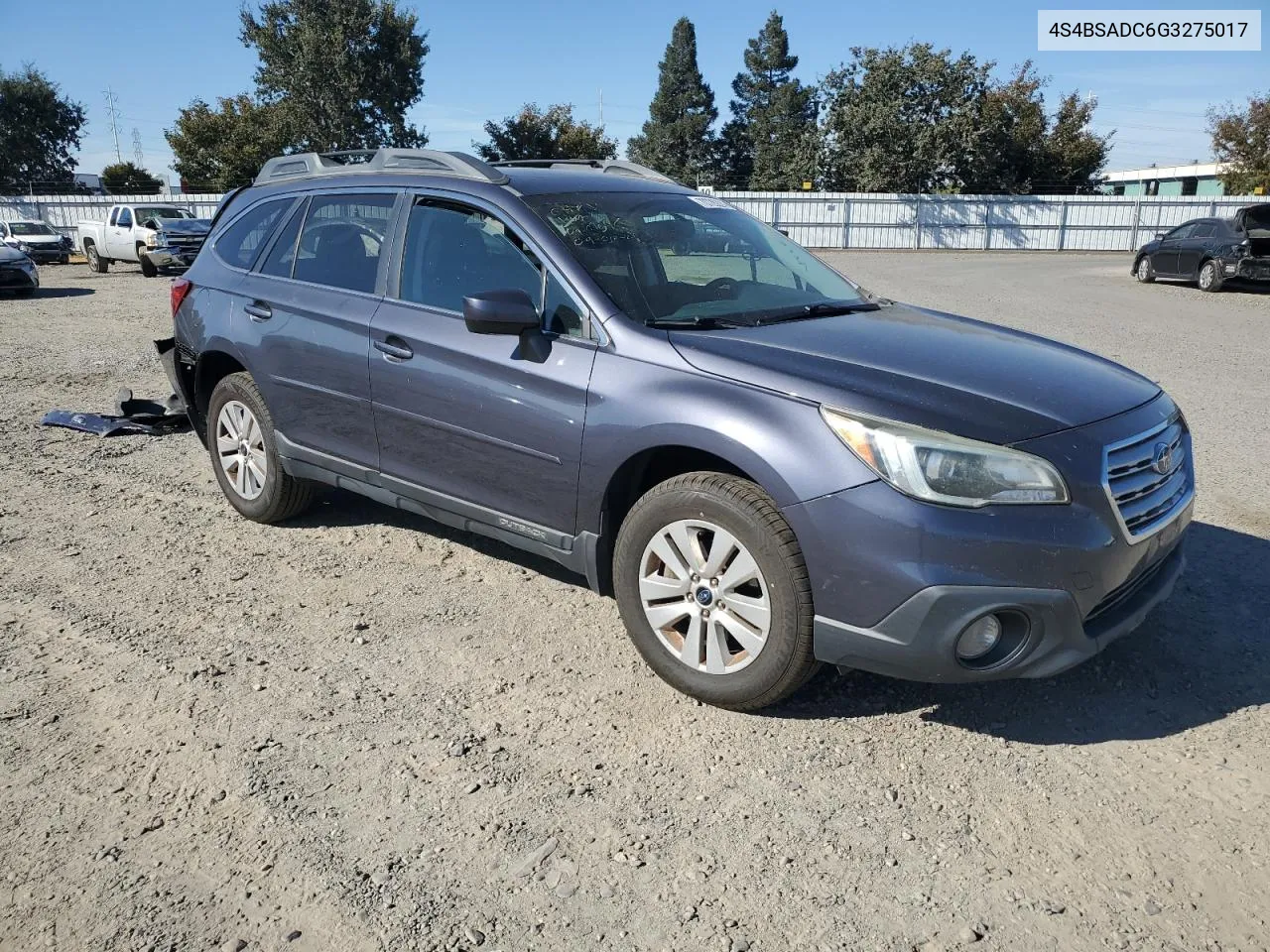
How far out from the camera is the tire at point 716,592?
307 centimetres

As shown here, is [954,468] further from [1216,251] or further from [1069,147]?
[1069,147]

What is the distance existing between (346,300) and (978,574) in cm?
304

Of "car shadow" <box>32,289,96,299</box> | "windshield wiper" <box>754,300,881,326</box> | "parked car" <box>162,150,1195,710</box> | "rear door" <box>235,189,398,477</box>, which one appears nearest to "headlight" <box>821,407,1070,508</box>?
"parked car" <box>162,150,1195,710</box>

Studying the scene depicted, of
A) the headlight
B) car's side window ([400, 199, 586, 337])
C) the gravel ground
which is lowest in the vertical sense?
the gravel ground

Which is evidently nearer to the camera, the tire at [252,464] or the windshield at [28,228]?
the tire at [252,464]

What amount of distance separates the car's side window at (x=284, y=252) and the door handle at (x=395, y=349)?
1.02 m

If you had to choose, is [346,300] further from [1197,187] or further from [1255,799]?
[1197,187]

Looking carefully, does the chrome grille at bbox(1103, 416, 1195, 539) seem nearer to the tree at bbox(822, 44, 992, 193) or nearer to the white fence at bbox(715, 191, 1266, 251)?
the white fence at bbox(715, 191, 1266, 251)

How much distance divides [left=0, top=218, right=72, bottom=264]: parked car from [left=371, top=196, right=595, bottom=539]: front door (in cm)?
2903

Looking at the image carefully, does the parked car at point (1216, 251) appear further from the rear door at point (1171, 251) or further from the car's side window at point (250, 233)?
the car's side window at point (250, 233)

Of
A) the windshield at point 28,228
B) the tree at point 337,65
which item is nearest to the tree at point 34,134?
the tree at point 337,65

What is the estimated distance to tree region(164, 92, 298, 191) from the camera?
1902 inches

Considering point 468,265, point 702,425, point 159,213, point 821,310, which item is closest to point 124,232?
point 159,213

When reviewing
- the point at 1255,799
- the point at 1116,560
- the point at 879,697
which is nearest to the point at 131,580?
the point at 879,697
